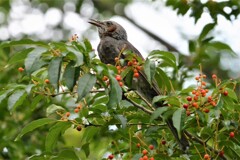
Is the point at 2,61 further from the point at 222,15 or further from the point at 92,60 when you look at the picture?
the point at 92,60

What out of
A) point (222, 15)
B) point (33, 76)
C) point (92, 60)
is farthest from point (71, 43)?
point (222, 15)

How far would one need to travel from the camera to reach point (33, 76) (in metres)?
3.66

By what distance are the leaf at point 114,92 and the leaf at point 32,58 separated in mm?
377

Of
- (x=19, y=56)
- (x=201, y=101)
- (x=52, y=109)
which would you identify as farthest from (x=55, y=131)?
(x=201, y=101)

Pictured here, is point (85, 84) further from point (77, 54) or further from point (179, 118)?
point (179, 118)

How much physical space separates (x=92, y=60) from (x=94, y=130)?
66cm

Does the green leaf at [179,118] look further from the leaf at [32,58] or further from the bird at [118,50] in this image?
the leaf at [32,58]

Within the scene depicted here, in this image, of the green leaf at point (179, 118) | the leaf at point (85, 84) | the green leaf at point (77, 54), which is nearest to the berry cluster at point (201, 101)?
the green leaf at point (179, 118)

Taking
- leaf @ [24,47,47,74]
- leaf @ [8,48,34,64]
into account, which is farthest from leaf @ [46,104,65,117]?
leaf @ [24,47,47,74]

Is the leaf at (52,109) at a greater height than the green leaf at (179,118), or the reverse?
the green leaf at (179,118)

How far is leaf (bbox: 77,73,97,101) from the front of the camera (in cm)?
313

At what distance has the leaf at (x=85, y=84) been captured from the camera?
313 centimetres

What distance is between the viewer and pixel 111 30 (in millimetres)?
5676

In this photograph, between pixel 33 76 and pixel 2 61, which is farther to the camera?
pixel 2 61
